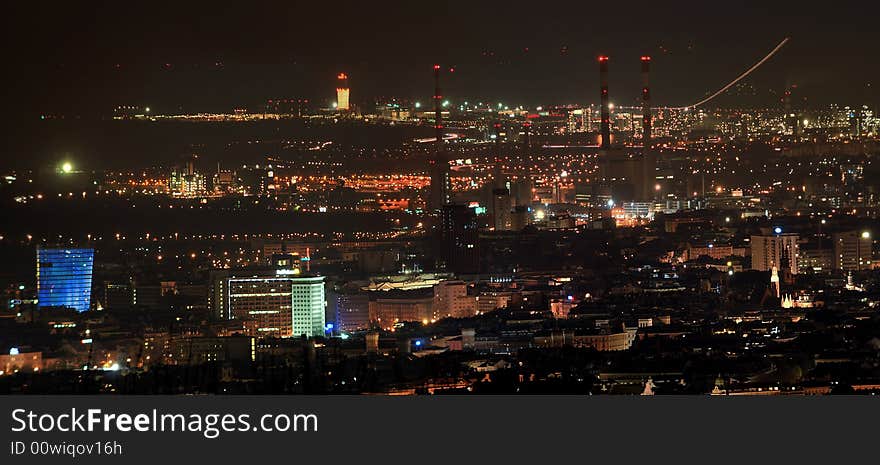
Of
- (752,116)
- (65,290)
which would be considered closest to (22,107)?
(65,290)

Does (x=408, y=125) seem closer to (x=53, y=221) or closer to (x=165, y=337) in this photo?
(x=53, y=221)

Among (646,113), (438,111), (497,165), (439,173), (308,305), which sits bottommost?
(308,305)

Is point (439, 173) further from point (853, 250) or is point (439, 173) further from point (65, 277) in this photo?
point (65, 277)

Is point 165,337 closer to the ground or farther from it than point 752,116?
closer to the ground

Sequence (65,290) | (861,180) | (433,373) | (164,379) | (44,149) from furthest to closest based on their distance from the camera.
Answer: (861,180)
(44,149)
(65,290)
(433,373)
(164,379)

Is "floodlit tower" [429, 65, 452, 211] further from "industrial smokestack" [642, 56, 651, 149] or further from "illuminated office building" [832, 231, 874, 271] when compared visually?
"illuminated office building" [832, 231, 874, 271]

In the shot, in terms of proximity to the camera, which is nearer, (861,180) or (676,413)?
(676,413)

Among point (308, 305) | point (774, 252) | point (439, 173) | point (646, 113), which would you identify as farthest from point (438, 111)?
point (308, 305)

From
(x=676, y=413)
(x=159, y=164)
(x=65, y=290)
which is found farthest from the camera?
(x=159, y=164)
